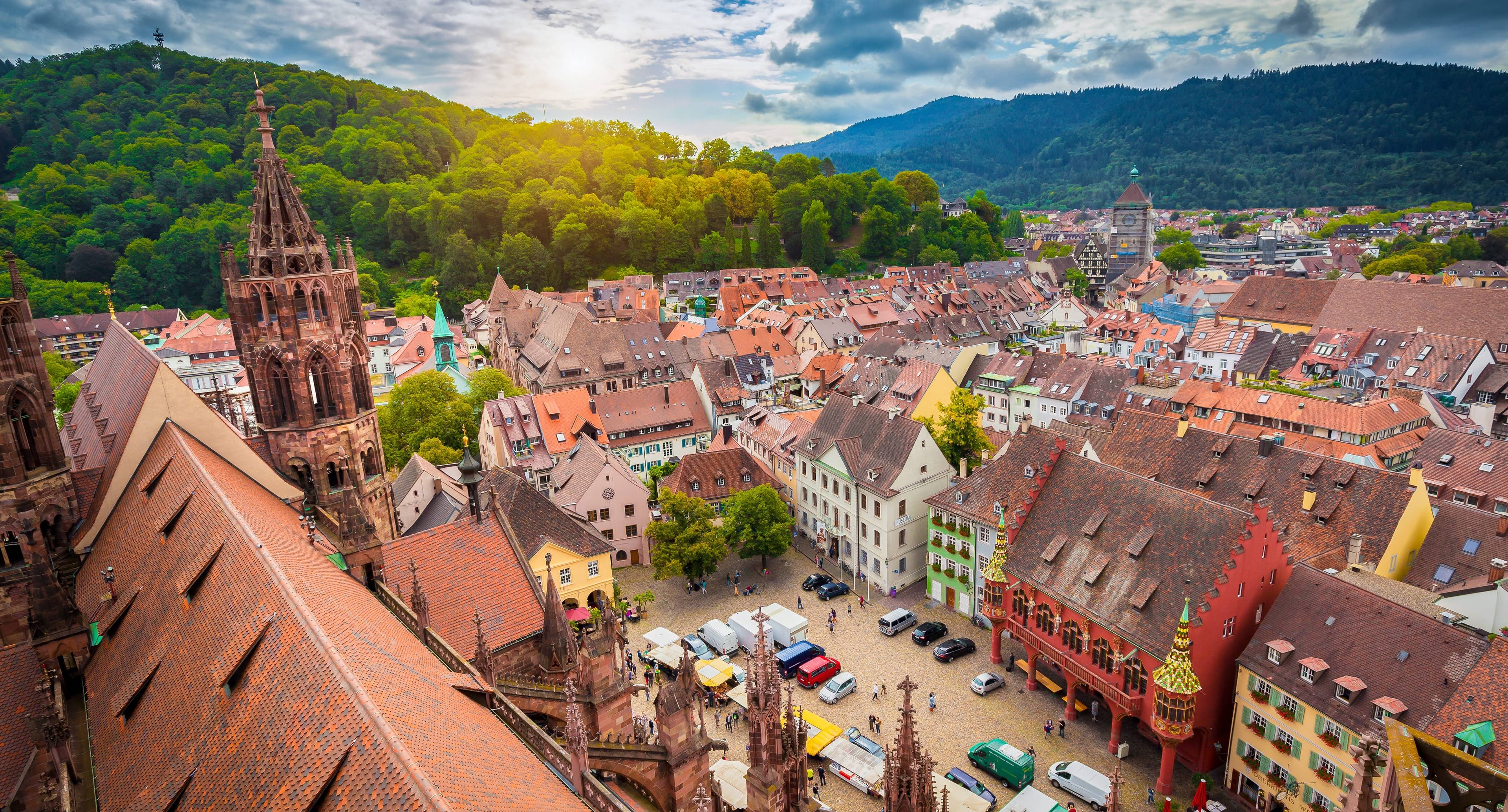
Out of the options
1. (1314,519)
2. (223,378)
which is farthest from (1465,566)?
(223,378)

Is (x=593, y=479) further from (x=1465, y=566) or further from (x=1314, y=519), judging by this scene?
(x=1465, y=566)

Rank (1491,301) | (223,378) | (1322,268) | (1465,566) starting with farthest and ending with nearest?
(1322,268) → (223,378) → (1491,301) → (1465,566)

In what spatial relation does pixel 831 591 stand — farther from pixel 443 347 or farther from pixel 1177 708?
pixel 443 347

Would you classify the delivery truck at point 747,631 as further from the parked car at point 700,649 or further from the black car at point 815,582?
the black car at point 815,582

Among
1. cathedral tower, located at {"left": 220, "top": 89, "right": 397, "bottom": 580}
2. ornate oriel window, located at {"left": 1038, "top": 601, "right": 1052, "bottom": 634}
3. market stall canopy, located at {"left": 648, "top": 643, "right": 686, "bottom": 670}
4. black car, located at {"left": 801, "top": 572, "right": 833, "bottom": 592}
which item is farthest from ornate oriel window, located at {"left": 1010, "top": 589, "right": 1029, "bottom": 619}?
cathedral tower, located at {"left": 220, "top": 89, "right": 397, "bottom": 580}

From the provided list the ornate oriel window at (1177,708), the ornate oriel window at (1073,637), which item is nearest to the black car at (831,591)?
the ornate oriel window at (1073,637)

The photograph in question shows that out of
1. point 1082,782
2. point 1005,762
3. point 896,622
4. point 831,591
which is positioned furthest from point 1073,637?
point 831,591
